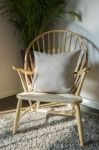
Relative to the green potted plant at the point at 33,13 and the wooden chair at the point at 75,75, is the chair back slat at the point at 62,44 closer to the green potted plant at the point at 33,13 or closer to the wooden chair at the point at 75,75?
the wooden chair at the point at 75,75

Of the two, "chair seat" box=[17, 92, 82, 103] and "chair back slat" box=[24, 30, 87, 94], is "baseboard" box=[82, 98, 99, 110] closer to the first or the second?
"chair back slat" box=[24, 30, 87, 94]

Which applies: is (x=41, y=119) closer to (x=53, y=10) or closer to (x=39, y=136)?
(x=39, y=136)

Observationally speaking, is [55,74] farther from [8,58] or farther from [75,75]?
[8,58]

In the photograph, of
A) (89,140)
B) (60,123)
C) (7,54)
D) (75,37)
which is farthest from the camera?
(7,54)

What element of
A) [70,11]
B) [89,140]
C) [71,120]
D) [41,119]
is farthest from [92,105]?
[70,11]

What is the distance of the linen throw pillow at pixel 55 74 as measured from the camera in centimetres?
224

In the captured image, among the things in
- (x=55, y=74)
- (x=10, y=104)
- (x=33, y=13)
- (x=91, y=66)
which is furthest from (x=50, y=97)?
(x=33, y=13)

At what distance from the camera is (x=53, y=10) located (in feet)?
9.73

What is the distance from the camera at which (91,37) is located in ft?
9.12

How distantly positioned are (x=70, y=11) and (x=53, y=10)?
21 centimetres

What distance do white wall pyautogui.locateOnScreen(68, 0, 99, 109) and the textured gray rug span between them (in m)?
0.36

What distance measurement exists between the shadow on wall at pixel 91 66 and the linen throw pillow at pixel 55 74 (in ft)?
1.57

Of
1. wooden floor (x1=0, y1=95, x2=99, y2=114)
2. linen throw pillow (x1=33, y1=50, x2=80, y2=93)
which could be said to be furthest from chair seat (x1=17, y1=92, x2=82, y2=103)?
wooden floor (x1=0, y1=95, x2=99, y2=114)

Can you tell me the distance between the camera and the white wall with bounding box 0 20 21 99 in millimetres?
3213
